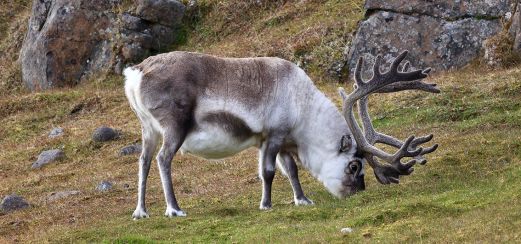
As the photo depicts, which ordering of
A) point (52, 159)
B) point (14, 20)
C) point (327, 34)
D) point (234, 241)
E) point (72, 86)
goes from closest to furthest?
point (234, 241), point (52, 159), point (327, 34), point (72, 86), point (14, 20)

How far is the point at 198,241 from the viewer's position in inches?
439

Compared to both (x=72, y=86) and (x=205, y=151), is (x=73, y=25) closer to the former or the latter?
(x=72, y=86)

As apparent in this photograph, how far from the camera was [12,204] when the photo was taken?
15898mm

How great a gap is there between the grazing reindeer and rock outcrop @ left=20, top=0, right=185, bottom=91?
15.2 m

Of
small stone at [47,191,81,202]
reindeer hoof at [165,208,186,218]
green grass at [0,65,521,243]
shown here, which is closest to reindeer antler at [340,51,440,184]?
green grass at [0,65,521,243]

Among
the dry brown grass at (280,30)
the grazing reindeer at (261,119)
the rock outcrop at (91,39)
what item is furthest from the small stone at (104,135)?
the grazing reindeer at (261,119)

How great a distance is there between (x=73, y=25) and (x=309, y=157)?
16.6 metres

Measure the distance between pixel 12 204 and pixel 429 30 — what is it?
11264 millimetres

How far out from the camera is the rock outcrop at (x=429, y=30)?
74.0 feet

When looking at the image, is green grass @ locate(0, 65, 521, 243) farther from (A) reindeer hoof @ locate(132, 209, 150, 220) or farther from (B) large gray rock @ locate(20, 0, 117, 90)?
(B) large gray rock @ locate(20, 0, 117, 90)

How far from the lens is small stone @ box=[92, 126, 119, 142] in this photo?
2161cm

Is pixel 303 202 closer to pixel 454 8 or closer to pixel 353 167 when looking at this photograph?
pixel 353 167

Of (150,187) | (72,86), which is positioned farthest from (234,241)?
(72,86)

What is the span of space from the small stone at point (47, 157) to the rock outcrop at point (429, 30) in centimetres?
727
